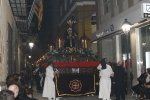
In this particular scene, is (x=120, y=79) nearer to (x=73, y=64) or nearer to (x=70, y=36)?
(x=73, y=64)

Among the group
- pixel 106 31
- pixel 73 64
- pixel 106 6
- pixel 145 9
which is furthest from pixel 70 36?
pixel 106 6

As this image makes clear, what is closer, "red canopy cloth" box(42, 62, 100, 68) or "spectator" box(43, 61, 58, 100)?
"spectator" box(43, 61, 58, 100)

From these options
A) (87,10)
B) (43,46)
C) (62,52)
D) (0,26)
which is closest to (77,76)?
(62,52)

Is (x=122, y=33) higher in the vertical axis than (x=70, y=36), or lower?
higher

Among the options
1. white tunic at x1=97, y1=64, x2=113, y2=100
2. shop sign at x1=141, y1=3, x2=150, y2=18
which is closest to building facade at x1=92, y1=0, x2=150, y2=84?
white tunic at x1=97, y1=64, x2=113, y2=100

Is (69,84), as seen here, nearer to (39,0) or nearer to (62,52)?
(62,52)

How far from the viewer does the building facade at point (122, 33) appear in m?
17.5

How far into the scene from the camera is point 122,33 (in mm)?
21219

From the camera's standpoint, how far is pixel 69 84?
15.6m

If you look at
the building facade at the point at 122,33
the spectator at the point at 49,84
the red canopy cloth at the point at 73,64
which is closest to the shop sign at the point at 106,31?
the building facade at the point at 122,33

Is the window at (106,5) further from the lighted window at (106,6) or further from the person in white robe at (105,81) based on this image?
the person in white robe at (105,81)

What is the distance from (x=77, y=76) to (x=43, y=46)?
5840 cm

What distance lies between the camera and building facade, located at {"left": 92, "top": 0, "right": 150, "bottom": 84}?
17.5 metres

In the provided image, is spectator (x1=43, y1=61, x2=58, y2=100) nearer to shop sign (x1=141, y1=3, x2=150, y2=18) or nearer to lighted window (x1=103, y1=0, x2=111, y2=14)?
shop sign (x1=141, y1=3, x2=150, y2=18)
